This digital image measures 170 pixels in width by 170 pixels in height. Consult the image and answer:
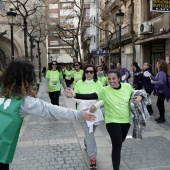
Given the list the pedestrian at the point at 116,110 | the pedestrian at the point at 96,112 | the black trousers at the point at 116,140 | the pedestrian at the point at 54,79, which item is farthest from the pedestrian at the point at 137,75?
the black trousers at the point at 116,140

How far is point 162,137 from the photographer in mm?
6219

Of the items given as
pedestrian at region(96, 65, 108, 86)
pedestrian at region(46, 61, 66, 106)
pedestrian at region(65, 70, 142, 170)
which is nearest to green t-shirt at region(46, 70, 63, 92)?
pedestrian at region(46, 61, 66, 106)

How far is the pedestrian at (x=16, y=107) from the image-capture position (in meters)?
2.47

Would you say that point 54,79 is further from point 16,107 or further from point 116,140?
point 16,107

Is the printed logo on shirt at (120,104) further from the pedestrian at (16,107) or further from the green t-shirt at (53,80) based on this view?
the green t-shirt at (53,80)

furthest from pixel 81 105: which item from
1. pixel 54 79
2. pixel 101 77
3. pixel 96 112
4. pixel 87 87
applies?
pixel 101 77

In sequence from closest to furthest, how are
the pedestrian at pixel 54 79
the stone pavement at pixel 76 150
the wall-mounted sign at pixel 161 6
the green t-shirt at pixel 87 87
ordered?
the stone pavement at pixel 76 150, the green t-shirt at pixel 87 87, the pedestrian at pixel 54 79, the wall-mounted sign at pixel 161 6

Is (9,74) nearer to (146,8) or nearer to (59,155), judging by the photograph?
(59,155)

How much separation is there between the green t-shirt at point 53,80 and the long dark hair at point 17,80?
620 cm

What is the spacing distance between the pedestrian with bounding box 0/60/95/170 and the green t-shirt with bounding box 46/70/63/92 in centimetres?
618

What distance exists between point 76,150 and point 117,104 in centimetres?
185

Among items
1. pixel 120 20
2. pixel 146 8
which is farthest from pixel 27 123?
pixel 146 8

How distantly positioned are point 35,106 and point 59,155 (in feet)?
9.00

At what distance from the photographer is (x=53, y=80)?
348 inches
